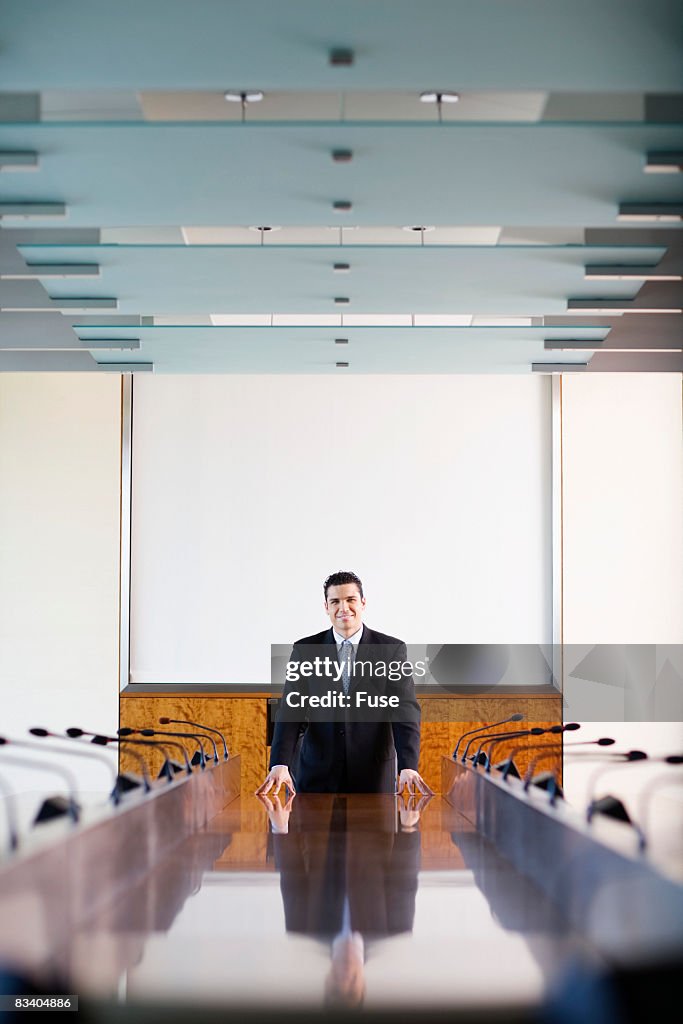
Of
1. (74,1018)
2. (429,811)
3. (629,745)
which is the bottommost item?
(629,745)

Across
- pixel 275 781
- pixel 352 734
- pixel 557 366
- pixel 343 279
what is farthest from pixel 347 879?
pixel 557 366

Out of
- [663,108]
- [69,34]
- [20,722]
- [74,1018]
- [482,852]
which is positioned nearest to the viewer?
[74,1018]

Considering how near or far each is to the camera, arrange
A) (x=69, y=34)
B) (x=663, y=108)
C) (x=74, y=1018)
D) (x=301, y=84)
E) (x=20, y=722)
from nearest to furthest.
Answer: (x=74, y=1018), (x=69, y=34), (x=301, y=84), (x=663, y=108), (x=20, y=722)

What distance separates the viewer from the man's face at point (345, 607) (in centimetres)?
502

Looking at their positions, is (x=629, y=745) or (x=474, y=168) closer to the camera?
(x=474, y=168)

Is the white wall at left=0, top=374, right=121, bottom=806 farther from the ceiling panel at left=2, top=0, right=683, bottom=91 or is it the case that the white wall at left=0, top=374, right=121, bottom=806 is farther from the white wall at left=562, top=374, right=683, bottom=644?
the ceiling panel at left=2, top=0, right=683, bottom=91

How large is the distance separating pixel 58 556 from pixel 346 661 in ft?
12.2

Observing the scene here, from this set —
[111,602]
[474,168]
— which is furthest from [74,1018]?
[111,602]

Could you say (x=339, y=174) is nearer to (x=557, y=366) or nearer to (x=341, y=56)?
(x=341, y=56)

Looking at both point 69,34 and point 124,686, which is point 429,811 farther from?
point 124,686

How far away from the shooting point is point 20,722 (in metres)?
7.96

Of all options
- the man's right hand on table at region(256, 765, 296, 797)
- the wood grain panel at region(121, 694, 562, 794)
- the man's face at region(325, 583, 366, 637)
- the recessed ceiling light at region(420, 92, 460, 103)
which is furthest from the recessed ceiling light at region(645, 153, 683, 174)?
the wood grain panel at region(121, 694, 562, 794)

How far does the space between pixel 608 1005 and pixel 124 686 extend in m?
6.90

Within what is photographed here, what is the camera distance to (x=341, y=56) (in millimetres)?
3180
